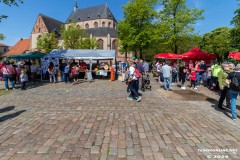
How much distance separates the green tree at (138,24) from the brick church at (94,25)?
1297 inches

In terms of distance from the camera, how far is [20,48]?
78.1m

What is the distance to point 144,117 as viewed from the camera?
6039 mm

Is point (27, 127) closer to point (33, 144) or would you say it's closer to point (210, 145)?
point (33, 144)

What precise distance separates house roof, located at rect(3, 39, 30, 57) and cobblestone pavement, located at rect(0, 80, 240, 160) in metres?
77.6

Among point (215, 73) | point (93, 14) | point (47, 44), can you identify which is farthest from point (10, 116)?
point (93, 14)

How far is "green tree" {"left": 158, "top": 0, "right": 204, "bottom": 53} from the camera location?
1058 inches

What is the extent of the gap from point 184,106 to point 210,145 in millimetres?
3679

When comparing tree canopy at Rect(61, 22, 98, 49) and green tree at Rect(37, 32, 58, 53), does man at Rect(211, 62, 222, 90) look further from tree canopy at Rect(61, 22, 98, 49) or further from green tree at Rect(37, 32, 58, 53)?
green tree at Rect(37, 32, 58, 53)

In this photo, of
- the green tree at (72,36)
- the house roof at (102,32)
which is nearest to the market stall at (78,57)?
the green tree at (72,36)

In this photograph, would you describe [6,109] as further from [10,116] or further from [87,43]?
[87,43]

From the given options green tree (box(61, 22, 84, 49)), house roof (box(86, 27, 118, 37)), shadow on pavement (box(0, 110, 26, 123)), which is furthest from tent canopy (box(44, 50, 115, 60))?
house roof (box(86, 27, 118, 37))

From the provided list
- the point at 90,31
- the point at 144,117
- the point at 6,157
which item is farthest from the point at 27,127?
the point at 90,31

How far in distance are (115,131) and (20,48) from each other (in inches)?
3355

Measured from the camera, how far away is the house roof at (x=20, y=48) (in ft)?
248
